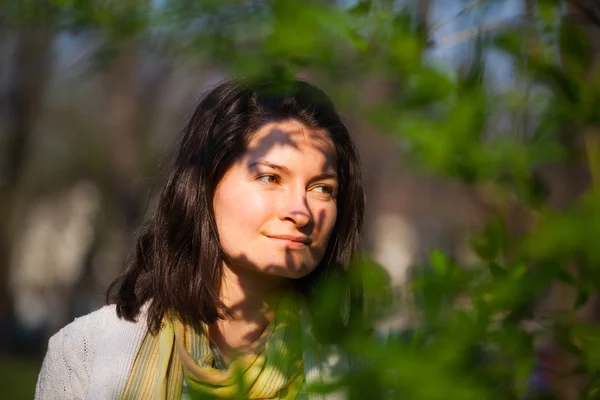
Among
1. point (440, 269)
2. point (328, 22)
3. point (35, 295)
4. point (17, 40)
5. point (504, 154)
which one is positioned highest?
point (17, 40)

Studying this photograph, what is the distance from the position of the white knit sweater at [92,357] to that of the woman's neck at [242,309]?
198 mm

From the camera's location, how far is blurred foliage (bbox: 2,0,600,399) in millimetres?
863

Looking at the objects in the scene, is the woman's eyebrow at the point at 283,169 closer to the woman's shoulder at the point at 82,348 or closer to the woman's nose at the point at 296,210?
the woman's nose at the point at 296,210

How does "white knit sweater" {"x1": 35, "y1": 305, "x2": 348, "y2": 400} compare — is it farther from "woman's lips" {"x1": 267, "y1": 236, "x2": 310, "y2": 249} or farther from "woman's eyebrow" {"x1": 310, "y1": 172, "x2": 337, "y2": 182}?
"woman's eyebrow" {"x1": 310, "y1": 172, "x2": 337, "y2": 182}

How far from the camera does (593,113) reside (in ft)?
3.65

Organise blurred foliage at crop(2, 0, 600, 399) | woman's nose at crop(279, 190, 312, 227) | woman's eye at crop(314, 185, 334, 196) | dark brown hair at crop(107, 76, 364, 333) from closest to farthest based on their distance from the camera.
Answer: blurred foliage at crop(2, 0, 600, 399)
woman's nose at crop(279, 190, 312, 227)
woman's eye at crop(314, 185, 334, 196)
dark brown hair at crop(107, 76, 364, 333)

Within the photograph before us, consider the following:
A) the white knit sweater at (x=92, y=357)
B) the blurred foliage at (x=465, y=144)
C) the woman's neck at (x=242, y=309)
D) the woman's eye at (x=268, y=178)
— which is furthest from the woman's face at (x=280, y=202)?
the blurred foliage at (x=465, y=144)

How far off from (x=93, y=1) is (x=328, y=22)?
0.61 m

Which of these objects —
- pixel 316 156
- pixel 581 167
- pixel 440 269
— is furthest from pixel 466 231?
pixel 581 167

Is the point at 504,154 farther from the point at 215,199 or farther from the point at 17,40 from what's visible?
the point at 17,40

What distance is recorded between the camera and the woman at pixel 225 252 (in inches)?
78.7

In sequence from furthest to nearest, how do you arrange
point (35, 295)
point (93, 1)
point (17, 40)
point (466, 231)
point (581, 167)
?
1. point (35, 295)
2. point (17, 40)
3. point (581, 167)
4. point (93, 1)
5. point (466, 231)

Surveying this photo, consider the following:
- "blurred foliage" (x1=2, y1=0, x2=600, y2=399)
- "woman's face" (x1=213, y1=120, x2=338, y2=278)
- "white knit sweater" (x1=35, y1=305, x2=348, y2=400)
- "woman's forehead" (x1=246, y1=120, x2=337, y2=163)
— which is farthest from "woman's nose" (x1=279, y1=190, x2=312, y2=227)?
"blurred foliage" (x1=2, y1=0, x2=600, y2=399)

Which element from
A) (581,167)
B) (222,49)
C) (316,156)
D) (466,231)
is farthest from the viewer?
(581,167)
